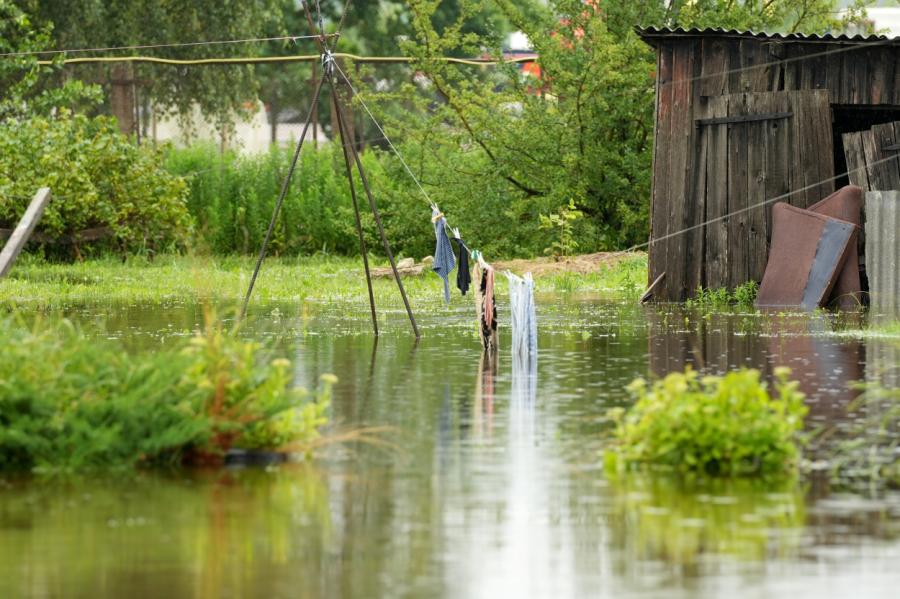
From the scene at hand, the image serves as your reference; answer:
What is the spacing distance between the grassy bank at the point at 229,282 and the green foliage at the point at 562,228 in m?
0.75

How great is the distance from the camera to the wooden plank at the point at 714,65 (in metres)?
22.6

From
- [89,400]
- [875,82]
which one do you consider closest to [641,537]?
[89,400]

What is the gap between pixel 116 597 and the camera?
21.8 ft

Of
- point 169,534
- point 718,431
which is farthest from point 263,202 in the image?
point 169,534

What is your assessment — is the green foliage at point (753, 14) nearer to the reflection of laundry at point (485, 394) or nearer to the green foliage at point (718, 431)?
the reflection of laundry at point (485, 394)

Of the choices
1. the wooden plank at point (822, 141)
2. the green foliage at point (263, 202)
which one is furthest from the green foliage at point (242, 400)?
the green foliage at point (263, 202)

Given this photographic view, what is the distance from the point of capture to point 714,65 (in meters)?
22.7

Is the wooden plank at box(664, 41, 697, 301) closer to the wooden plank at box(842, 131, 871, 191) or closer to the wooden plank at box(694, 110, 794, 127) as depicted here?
the wooden plank at box(694, 110, 794, 127)

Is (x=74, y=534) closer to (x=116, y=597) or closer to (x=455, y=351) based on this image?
(x=116, y=597)

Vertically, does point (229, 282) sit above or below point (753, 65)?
below

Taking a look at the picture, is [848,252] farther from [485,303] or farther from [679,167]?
[485,303]

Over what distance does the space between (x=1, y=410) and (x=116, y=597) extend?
3358 mm

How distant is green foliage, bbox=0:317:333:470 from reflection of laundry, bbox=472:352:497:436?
1421mm

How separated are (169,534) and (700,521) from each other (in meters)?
2.43
